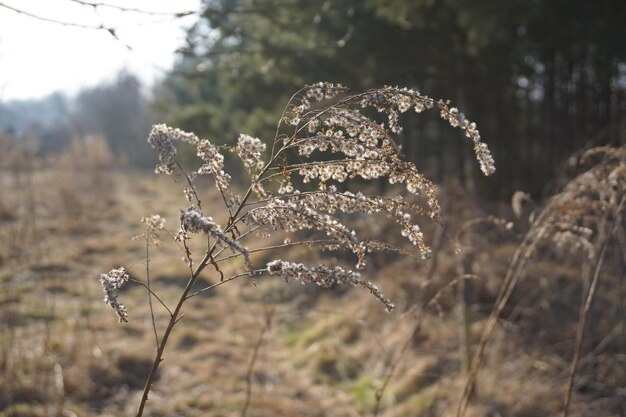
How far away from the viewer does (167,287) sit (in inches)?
323

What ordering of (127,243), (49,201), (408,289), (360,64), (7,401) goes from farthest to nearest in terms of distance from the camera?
(49,201)
(127,243)
(360,64)
(408,289)
(7,401)

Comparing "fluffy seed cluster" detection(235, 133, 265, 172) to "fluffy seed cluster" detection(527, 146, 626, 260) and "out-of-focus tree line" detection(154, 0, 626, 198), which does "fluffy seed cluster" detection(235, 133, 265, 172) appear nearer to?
"fluffy seed cluster" detection(527, 146, 626, 260)

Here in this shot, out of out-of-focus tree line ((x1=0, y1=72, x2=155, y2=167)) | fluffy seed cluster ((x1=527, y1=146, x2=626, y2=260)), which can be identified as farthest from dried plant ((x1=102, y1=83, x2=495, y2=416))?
out-of-focus tree line ((x1=0, y1=72, x2=155, y2=167))

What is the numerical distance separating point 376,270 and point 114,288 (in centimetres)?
661

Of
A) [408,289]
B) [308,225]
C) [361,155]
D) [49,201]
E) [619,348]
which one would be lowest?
[619,348]

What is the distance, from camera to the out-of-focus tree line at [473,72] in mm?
7426

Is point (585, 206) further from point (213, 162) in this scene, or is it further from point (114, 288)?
point (114, 288)

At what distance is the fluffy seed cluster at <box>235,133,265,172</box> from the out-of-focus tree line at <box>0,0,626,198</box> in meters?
3.17

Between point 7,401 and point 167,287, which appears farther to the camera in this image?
point 167,287

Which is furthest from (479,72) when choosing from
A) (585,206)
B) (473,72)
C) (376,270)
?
(585,206)

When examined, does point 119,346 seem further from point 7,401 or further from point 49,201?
point 49,201

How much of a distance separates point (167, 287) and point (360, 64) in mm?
4947

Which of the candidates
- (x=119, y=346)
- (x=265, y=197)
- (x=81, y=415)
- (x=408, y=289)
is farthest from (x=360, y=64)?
(x=265, y=197)

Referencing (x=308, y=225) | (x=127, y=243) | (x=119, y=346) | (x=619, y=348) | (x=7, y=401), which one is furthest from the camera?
(x=127, y=243)
